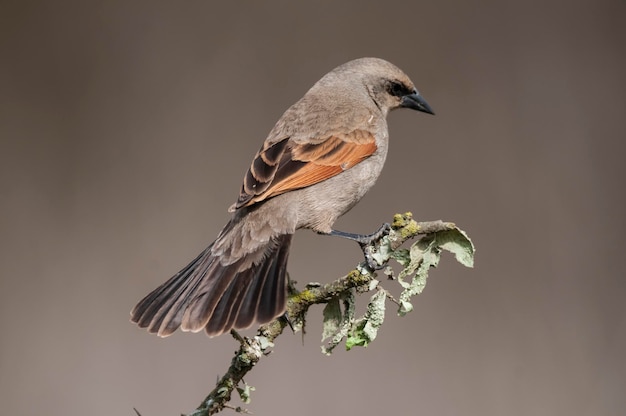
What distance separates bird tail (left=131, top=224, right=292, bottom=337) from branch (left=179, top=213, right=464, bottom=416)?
59 millimetres

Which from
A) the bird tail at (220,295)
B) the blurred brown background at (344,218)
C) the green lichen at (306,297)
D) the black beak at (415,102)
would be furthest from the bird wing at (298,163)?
the blurred brown background at (344,218)

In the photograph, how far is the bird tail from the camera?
1812 mm

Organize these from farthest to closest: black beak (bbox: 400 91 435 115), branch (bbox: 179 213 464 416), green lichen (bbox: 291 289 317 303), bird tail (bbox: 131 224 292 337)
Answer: black beak (bbox: 400 91 435 115) < bird tail (bbox: 131 224 292 337) < green lichen (bbox: 291 289 317 303) < branch (bbox: 179 213 464 416)

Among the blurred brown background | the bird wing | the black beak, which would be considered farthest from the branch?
the blurred brown background

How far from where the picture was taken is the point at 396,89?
9.40ft

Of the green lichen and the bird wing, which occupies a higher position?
the bird wing

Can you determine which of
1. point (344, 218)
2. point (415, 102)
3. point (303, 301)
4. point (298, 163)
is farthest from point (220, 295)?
point (344, 218)

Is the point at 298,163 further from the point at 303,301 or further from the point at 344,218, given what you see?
the point at 344,218

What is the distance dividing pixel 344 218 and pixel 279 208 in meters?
1.27

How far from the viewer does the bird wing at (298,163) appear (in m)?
2.24

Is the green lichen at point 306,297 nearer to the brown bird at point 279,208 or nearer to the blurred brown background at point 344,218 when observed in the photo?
the brown bird at point 279,208

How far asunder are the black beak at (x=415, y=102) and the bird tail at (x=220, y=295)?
0.84 meters

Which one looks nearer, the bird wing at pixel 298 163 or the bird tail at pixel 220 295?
the bird tail at pixel 220 295

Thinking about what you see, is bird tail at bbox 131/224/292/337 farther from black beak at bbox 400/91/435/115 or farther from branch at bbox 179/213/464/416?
black beak at bbox 400/91/435/115
